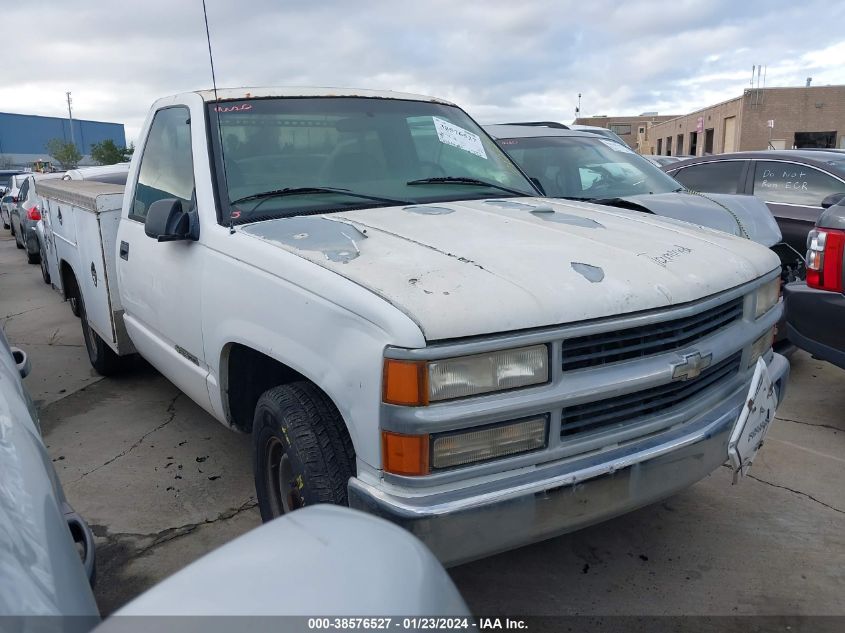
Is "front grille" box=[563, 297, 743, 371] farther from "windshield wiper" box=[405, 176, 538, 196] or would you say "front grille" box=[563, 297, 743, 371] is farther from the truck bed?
the truck bed

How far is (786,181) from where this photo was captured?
6453 mm

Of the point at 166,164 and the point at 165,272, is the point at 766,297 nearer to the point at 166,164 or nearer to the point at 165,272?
the point at 165,272

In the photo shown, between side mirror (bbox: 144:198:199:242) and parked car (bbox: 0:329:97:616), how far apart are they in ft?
4.33

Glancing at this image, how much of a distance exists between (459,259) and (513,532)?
0.85 metres

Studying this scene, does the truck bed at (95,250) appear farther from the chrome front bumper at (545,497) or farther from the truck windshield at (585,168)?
the truck windshield at (585,168)

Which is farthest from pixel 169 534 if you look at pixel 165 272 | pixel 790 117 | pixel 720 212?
pixel 790 117

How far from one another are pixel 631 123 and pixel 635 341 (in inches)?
2726

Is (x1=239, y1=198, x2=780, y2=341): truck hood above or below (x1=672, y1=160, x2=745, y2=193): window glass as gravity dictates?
above

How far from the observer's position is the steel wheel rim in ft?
8.29

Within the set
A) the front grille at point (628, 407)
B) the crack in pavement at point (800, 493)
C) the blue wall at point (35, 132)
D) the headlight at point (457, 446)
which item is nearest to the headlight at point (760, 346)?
the front grille at point (628, 407)

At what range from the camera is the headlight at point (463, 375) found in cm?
187

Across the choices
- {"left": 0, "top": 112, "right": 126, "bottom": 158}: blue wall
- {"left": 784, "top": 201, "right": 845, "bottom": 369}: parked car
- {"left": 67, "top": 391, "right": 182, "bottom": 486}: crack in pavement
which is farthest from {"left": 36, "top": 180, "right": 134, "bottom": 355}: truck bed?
{"left": 0, "top": 112, "right": 126, "bottom": 158}: blue wall

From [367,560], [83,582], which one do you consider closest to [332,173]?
[83,582]

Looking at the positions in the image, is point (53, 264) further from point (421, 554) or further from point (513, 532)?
point (421, 554)
